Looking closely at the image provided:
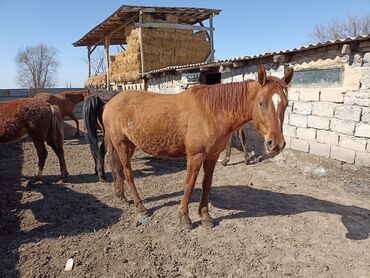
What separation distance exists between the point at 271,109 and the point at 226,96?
2.28 feet

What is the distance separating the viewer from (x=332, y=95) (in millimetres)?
5855

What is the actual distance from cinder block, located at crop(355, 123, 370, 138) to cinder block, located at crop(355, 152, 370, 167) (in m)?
0.36

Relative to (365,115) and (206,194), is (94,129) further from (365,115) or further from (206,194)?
(365,115)

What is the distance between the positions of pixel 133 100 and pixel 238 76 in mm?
4709

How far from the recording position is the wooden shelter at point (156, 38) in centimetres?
1243

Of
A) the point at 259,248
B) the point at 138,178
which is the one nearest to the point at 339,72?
the point at 259,248

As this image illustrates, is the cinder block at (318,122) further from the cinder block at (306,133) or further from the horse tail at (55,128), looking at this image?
the horse tail at (55,128)

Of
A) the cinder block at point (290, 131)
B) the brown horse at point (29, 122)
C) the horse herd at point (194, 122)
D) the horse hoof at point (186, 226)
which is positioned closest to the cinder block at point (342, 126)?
the cinder block at point (290, 131)

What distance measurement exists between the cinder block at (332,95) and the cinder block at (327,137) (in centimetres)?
67

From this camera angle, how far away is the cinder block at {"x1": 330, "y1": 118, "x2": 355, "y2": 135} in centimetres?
556

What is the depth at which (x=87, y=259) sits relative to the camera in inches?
Answer: 123

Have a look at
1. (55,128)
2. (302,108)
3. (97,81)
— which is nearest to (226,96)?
(302,108)

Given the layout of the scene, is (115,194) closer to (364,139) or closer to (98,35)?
(364,139)

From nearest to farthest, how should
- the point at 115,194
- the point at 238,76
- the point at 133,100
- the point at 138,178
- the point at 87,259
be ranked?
the point at 87,259
the point at 133,100
the point at 115,194
the point at 138,178
the point at 238,76
